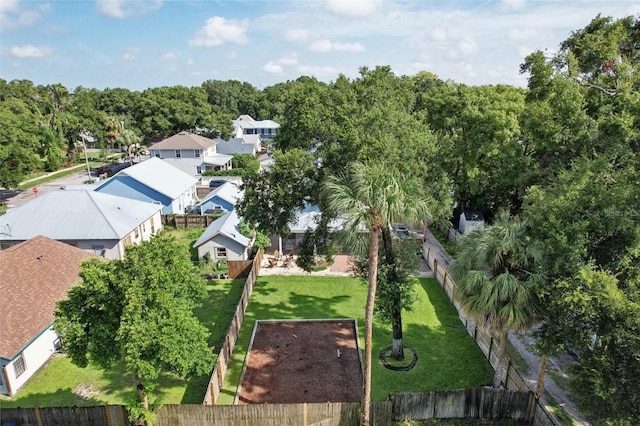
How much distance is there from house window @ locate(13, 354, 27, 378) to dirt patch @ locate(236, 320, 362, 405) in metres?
8.38

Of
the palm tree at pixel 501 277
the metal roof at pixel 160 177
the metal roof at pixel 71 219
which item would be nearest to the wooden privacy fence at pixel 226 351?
the palm tree at pixel 501 277

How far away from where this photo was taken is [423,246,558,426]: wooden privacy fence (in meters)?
12.8

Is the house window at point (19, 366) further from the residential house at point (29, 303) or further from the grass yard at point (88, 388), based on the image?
the grass yard at point (88, 388)

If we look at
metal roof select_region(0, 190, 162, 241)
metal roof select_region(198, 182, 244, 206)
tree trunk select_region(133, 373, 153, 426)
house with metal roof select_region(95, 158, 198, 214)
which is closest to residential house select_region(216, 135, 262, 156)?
house with metal roof select_region(95, 158, 198, 214)

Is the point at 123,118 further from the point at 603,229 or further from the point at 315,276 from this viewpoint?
the point at 603,229

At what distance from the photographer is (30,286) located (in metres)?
17.7

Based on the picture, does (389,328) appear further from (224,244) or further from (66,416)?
(66,416)

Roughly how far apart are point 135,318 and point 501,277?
→ 34.8ft

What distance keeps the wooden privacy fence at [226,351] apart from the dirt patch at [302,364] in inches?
32.3

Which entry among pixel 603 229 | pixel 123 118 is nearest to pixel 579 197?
pixel 603 229

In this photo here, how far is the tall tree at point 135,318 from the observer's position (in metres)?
10.7

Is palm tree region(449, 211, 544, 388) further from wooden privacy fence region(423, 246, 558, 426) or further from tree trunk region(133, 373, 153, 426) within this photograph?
tree trunk region(133, 373, 153, 426)

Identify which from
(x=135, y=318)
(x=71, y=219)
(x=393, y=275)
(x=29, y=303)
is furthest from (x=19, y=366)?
(x=393, y=275)

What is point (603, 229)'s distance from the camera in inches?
422
